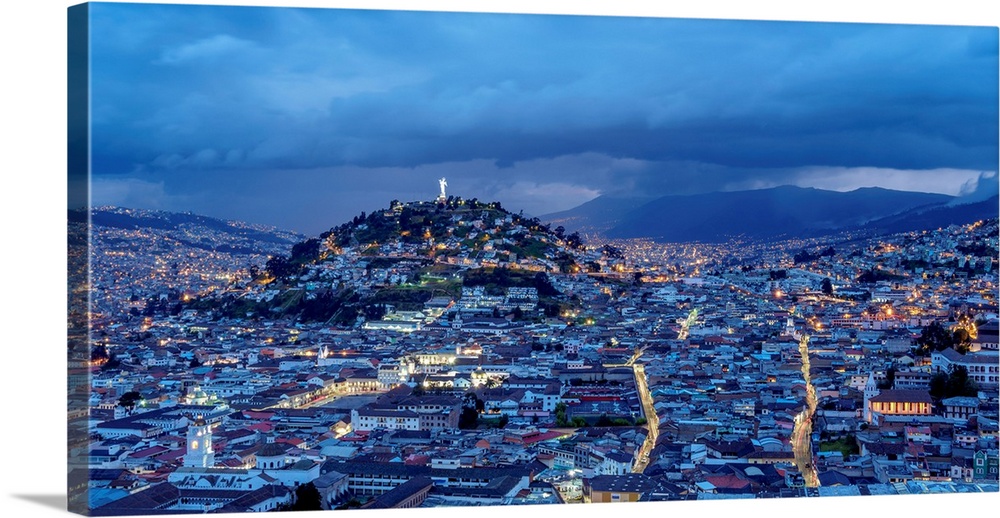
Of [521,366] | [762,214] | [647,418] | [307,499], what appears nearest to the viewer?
[307,499]

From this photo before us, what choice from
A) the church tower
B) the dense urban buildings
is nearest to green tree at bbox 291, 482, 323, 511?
the dense urban buildings

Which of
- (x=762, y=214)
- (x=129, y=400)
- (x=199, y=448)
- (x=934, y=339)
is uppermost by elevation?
(x=762, y=214)

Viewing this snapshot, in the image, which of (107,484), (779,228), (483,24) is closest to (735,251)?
(779,228)

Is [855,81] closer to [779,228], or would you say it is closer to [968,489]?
[968,489]

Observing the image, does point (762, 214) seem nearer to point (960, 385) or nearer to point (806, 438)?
point (960, 385)

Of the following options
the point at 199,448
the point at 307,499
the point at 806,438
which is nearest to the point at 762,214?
the point at 806,438

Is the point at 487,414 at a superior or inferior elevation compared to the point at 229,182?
inferior
